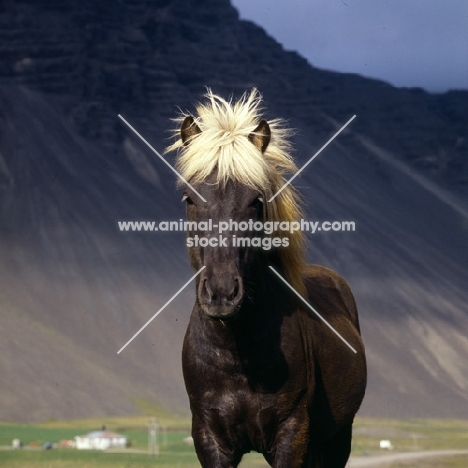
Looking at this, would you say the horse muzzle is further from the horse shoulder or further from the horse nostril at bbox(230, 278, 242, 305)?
the horse shoulder

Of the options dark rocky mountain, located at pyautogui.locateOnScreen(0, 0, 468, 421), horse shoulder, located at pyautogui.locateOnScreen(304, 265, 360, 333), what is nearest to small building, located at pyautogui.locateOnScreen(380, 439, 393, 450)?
dark rocky mountain, located at pyautogui.locateOnScreen(0, 0, 468, 421)

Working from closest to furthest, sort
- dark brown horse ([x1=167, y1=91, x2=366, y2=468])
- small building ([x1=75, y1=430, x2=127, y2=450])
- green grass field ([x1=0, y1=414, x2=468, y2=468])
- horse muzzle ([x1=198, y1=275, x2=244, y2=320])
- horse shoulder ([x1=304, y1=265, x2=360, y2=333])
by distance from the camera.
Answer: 1. horse muzzle ([x1=198, y1=275, x2=244, y2=320])
2. dark brown horse ([x1=167, y1=91, x2=366, y2=468])
3. horse shoulder ([x1=304, y1=265, x2=360, y2=333])
4. green grass field ([x1=0, y1=414, x2=468, y2=468])
5. small building ([x1=75, y1=430, x2=127, y2=450])

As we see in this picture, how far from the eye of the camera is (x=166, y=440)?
60062 mm

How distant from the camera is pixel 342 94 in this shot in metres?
118

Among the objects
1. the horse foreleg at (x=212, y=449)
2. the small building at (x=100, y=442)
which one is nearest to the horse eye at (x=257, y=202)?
the horse foreleg at (x=212, y=449)

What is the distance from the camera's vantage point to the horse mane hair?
23.4ft

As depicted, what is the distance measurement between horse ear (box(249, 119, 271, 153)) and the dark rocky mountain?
228 feet

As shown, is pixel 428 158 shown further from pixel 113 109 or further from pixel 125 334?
pixel 125 334

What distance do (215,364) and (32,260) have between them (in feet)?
285

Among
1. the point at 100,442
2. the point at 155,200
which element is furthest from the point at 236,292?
the point at 155,200

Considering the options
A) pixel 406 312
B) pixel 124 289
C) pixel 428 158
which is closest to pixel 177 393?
pixel 124 289

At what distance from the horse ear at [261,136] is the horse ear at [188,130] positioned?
0.43 m

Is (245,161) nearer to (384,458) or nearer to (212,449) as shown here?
(212,449)

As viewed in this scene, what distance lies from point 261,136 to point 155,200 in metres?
93.6
